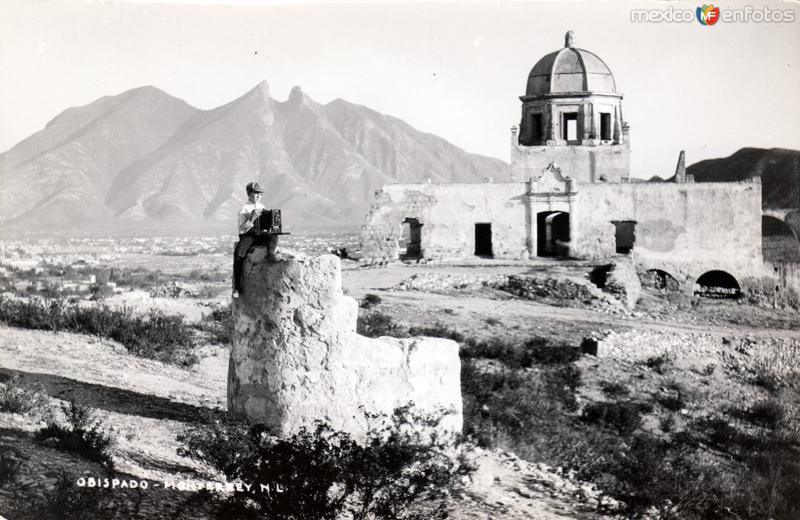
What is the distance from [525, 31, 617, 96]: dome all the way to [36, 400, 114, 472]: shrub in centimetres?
2491

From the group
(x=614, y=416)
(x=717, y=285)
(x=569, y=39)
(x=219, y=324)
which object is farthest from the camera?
(x=569, y=39)

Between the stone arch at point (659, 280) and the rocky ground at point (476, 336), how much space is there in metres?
1.08

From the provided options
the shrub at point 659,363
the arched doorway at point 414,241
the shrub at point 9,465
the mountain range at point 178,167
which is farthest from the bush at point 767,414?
the mountain range at point 178,167

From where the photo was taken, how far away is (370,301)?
62.6 ft

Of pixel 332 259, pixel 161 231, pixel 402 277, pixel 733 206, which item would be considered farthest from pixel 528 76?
pixel 161 231

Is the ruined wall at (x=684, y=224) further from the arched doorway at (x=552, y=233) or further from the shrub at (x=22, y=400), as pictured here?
the shrub at (x=22, y=400)

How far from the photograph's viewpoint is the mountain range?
7219cm

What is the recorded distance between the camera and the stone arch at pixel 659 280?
2597 centimetres

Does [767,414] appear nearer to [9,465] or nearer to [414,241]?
[9,465]

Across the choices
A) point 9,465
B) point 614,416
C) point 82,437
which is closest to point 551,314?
point 614,416

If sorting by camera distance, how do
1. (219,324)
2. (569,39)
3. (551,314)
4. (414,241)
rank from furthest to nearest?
(569,39) → (414,241) → (551,314) → (219,324)

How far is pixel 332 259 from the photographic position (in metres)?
7.49

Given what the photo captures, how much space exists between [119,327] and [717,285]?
2241 cm

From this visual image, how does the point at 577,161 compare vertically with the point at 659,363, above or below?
above
